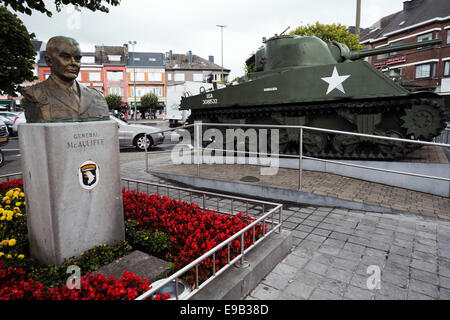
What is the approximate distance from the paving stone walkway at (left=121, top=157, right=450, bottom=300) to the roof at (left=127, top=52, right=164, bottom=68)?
52.1 meters

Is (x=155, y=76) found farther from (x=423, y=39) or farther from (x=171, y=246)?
(x=171, y=246)

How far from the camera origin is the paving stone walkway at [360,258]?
9.31 ft

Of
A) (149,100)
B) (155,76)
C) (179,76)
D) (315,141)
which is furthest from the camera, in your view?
(179,76)

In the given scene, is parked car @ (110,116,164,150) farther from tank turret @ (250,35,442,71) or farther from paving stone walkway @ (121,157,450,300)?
paving stone walkway @ (121,157,450,300)

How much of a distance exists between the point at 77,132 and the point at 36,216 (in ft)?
3.30

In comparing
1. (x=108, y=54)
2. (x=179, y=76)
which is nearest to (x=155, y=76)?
(x=179, y=76)

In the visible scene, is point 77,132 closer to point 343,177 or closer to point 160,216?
point 160,216

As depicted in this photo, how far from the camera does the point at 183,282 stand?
2818 millimetres

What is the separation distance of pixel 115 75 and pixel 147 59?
6480mm

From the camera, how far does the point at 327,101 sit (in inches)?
329

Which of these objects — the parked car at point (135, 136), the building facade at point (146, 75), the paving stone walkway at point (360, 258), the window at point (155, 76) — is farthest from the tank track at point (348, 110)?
the window at point (155, 76)

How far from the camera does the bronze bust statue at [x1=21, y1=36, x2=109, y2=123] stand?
3.04m

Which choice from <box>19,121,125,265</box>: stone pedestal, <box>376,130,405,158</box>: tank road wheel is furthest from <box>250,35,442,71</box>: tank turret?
<box>19,121,125,265</box>: stone pedestal
